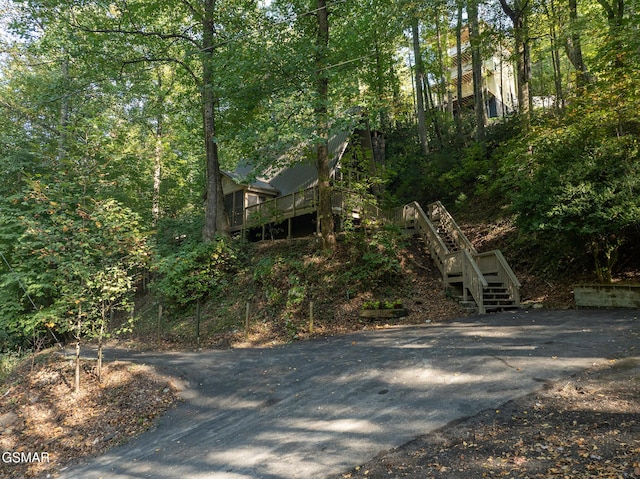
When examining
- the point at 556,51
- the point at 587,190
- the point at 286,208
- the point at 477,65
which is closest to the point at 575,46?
the point at 477,65

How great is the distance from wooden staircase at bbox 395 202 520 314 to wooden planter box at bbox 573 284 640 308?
1516mm

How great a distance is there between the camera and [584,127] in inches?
416

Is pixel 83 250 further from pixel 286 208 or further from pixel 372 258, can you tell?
pixel 286 208

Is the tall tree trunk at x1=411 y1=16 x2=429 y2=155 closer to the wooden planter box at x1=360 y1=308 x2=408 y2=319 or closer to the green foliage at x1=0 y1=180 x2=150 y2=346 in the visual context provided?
the wooden planter box at x1=360 y1=308 x2=408 y2=319

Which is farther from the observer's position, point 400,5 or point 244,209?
point 244,209

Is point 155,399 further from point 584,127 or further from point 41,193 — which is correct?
point 584,127

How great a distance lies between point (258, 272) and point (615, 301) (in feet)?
36.0

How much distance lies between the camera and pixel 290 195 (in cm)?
1889

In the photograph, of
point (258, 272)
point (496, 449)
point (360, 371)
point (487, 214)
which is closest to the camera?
point (496, 449)

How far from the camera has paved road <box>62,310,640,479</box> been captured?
4.55 metres

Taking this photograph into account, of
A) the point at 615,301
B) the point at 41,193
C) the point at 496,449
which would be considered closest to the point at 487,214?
the point at 615,301

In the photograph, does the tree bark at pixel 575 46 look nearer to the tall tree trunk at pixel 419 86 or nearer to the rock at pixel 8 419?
the tall tree trunk at pixel 419 86

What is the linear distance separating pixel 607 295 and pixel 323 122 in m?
8.97

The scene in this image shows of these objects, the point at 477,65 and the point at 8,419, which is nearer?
the point at 8,419
